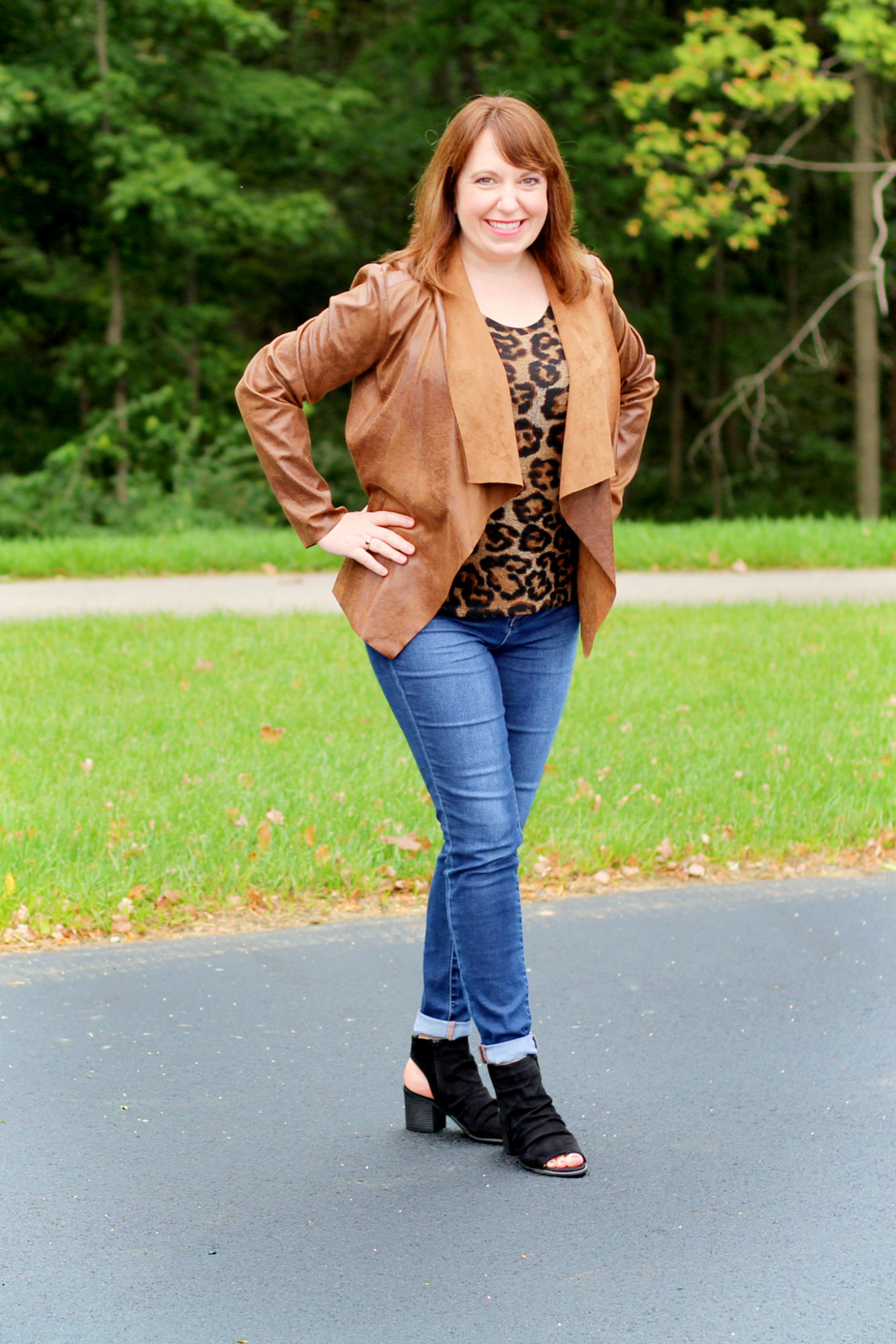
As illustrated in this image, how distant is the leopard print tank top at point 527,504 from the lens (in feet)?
A: 10.0

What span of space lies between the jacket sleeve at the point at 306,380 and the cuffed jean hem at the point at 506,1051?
3.64ft

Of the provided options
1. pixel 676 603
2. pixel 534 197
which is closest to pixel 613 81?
pixel 676 603

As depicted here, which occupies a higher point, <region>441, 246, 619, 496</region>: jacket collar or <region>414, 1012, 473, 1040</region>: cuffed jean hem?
<region>441, 246, 619, 496</region>: jacket collar

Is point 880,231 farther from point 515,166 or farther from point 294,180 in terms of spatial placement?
point 515,166

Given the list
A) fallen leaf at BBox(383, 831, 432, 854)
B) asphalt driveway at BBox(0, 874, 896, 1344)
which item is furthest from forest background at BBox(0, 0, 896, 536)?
asphalt driveway at BBox(0, 874, 896, 1344)

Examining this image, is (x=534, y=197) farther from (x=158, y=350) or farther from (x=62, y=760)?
(x=158, y=350)

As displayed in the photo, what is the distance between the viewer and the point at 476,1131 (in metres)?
3.40

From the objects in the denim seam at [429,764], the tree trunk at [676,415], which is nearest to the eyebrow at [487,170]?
the denim seam at [429,764]

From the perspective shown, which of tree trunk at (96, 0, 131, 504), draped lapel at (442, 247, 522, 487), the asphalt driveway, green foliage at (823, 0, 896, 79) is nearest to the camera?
the asphalt driveway

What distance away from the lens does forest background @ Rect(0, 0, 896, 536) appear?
16.2 metres

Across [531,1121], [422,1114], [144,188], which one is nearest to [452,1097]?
[422,1114]

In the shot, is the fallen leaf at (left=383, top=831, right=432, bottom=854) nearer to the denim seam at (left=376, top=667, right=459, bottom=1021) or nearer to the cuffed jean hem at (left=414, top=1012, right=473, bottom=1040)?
the cuffed jean hem at (left=414, top=1012, right=473, bottom=1040)

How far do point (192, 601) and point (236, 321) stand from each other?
12.7 m

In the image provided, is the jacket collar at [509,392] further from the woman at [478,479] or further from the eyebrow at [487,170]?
the eyebrow at [487,170]
